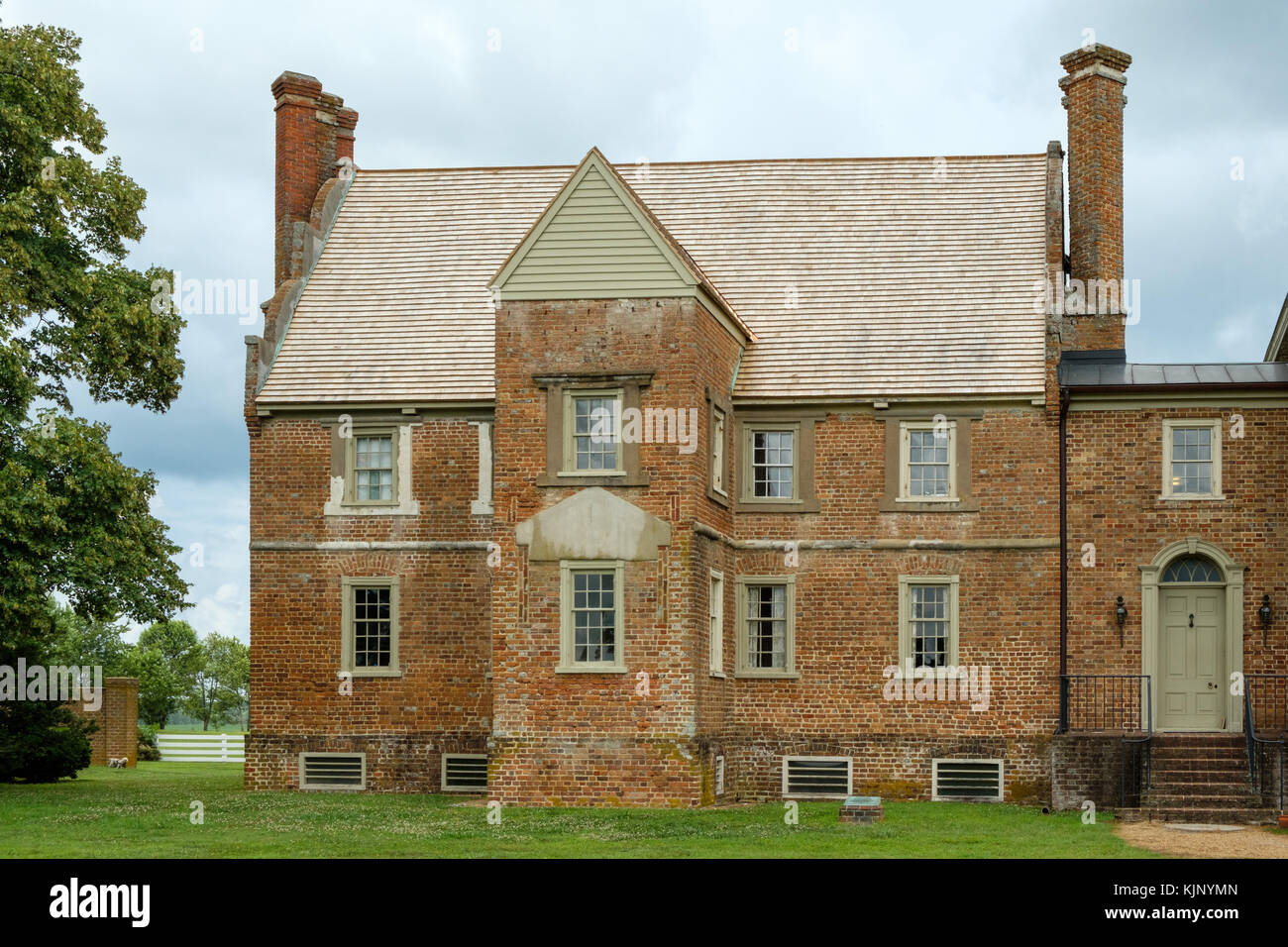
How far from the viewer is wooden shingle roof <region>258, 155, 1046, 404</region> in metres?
31.2

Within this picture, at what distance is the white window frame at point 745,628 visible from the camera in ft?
100

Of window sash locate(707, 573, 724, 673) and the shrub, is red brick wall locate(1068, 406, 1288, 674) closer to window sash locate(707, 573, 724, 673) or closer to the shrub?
window sash locate(707, 573, 724, 673)

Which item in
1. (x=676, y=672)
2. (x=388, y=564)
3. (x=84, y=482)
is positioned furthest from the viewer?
(x=388, y=564)

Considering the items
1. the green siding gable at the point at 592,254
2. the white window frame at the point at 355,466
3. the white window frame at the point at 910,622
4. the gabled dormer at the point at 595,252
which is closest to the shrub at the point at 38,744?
the white window frame at the point at 355,466

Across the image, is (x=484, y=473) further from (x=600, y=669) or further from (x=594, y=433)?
(x=600, y=669)

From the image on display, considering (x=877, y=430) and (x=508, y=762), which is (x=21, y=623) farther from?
(x=877, y=430)

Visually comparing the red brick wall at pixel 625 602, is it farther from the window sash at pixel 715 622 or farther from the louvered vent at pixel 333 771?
the louvered vent at pixel 333 771

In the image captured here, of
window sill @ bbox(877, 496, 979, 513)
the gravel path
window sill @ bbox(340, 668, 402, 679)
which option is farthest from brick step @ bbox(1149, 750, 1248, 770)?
window sill @ bbox(340, 668, 402, 679)

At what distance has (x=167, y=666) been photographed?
73.3 m

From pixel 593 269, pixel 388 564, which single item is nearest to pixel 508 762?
pixel 388 564

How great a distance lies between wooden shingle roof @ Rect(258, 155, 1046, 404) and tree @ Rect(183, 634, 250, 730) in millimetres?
47500

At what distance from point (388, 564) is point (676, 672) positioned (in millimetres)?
6815

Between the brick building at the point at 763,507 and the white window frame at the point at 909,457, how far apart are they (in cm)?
6

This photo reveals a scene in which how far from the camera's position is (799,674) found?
30516mm
